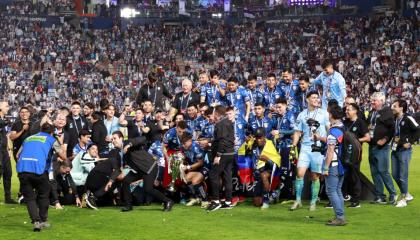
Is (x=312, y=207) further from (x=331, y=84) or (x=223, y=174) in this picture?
(x=331, y=84)

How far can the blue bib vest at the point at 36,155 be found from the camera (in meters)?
12.2

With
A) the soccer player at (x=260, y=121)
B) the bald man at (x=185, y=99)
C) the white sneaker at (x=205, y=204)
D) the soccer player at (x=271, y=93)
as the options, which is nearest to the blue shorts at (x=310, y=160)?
the soccer player at (x=260, y=121)

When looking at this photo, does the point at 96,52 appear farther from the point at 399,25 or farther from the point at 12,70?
the point at 399,25

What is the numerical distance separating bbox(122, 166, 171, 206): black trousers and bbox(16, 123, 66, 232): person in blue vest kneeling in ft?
7.52

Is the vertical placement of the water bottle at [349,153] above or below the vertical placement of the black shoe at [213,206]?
above

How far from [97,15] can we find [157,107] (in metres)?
37.9

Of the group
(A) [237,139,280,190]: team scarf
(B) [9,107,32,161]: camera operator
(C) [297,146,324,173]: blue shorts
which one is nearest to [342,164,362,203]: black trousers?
(C) [297,146,324,173]: blue shorts

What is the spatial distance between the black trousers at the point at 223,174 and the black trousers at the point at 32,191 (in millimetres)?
3388

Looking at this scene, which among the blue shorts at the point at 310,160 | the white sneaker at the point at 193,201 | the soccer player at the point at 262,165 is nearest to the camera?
the blue shorts at the point at 310,160

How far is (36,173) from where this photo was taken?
40.1 feet

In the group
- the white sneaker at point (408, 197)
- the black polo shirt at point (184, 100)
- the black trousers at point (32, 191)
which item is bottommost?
the white sneaker at point (408, 197)

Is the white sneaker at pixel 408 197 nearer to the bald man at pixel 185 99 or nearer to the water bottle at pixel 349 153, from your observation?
the water bottle at pixel 349 153

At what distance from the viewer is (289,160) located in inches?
593

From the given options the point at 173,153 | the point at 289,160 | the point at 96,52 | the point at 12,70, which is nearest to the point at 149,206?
the point at 173,153
